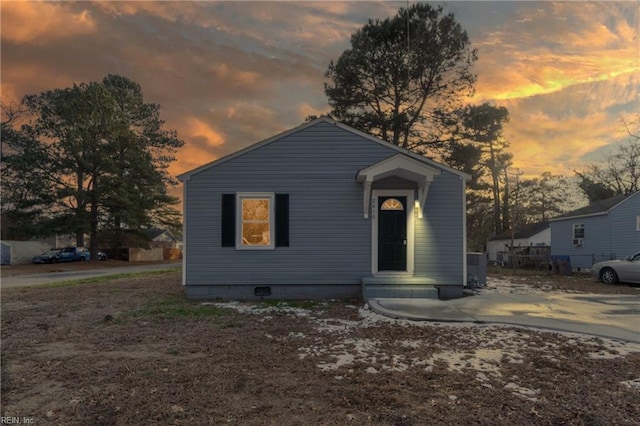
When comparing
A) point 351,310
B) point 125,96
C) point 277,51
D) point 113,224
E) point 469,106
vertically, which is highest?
point 125,96

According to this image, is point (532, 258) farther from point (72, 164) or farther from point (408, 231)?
point (72, 164)

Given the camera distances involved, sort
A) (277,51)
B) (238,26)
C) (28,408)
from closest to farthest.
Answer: (28,408)
(238,26)
(277,51)

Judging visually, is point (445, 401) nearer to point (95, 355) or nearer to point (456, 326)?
point (456, 326)

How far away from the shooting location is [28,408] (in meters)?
3.51

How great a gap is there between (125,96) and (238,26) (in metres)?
25.9

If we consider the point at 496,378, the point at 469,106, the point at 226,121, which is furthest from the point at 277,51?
the point at 469,106

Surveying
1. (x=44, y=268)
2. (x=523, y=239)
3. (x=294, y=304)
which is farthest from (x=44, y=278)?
(x=523, y=239)

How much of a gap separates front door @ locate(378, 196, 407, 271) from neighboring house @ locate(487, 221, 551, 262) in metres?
20.9

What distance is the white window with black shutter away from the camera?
9.91 metres

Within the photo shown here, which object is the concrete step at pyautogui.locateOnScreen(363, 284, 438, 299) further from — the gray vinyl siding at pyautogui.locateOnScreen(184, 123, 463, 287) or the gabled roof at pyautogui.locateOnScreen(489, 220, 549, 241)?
the gabled roof at pyautogui.locateOnScreen(489, 220, 549, 241)

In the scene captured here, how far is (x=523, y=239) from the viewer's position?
31781 mm

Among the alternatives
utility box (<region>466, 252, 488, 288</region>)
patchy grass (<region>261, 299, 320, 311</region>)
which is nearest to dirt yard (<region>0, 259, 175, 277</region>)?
patchy grass (<region>261, 299, 320, 311</region>)

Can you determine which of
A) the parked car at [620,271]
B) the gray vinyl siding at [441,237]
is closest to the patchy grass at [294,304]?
the gray vinyl siding at [441,237]

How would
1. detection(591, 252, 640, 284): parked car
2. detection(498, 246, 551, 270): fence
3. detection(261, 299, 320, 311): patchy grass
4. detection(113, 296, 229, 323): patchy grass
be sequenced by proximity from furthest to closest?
detection(498, 246, 551, 270): fence < detection(591, 252, 640, 284): parked car < detection(261, 299, 320, 311): patchy grass < detection(113, 296, 229, 323): patchy grass
